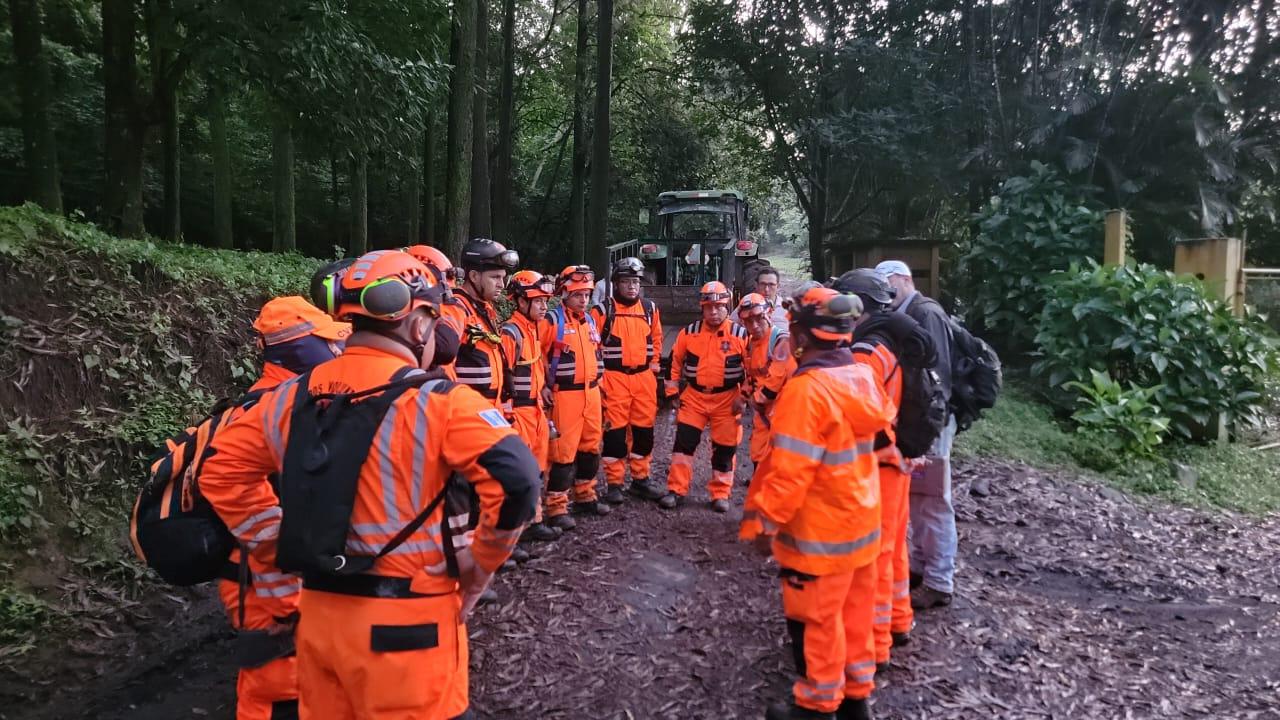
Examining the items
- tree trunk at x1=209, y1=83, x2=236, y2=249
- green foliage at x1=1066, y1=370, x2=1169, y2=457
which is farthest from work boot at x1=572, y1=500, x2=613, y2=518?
tree trunk at x1=209, y1=83, x2=236, y2=249

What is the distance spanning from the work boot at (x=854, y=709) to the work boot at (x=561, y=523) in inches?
Answer: 119

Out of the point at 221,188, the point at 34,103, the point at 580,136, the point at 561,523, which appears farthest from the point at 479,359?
the point at 580,136

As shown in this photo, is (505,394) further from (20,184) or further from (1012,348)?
(20,184)

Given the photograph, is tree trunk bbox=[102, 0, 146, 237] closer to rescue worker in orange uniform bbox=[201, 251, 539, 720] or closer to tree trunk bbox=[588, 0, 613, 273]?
tree trunk bbox=[588, 0, 613, 273]

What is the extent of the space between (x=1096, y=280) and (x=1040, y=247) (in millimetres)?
1839

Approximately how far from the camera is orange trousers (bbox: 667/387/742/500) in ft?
22.1

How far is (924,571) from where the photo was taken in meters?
4.65

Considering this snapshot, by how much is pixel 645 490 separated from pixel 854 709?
3.67 metres

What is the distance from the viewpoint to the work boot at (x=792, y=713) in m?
3.21

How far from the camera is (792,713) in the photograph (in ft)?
10.8

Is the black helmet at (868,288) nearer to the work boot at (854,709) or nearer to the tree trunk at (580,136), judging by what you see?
the work boot at (854,709)

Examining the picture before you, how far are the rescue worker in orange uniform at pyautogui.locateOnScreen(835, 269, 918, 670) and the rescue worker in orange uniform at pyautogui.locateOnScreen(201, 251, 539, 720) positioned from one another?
2194 millimetres

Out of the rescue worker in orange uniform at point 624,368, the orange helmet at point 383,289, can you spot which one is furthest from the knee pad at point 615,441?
the orange helmet at point 383,289

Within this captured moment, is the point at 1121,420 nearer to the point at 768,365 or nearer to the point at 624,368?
the point at 768,365
